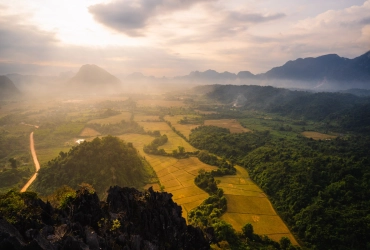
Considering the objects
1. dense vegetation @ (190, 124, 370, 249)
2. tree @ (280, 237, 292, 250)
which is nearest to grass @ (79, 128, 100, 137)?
dense vegetation @ (190, 124, 370, 249)

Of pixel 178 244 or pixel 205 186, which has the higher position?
pixel 178 244

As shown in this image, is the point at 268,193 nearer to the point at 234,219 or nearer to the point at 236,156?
the point at 234,219

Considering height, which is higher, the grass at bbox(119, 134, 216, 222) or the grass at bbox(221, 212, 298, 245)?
the grass at bbox(119, 134, 216, 222)

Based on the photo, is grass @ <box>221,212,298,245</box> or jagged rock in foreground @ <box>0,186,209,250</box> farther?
grass @ <box>221,212,298,245</box>

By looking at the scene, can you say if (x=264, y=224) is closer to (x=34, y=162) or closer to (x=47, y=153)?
(x=34, y=162)

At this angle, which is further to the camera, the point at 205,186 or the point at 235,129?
the point at 235,129

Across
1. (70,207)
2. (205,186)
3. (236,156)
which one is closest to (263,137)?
(236,156)

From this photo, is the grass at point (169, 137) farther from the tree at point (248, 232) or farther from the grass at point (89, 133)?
the tree at point (248, 232)

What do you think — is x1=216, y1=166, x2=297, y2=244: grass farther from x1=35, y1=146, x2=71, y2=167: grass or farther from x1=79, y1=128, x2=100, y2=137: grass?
x1=79, y1=128, x2=100, y2=137: grass
